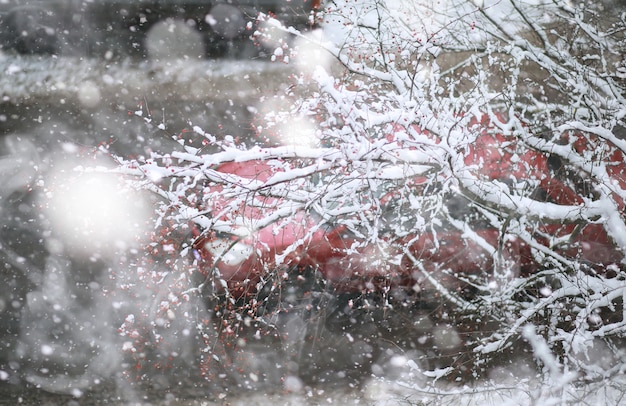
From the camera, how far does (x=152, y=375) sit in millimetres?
5172

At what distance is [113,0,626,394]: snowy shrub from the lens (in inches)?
124

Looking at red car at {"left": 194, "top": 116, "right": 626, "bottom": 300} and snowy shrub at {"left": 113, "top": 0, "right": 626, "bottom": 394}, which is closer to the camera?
snowy shrub at {"left": 113, "top": 0, "right": 626, "bottom": 394}

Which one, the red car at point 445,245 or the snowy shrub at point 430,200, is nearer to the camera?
the snowy shrub at point 430,200

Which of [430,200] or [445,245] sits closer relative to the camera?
[430,200]

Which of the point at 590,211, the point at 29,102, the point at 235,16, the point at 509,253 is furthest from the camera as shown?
the point at 235,16

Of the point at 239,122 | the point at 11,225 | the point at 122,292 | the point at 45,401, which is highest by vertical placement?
the point at 239,122

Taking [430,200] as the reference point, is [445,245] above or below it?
below

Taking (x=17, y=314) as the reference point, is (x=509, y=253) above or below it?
below

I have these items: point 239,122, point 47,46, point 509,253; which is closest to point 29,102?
point 47,46

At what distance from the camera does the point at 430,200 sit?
4469 millimetres

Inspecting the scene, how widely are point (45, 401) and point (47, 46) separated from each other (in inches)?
230

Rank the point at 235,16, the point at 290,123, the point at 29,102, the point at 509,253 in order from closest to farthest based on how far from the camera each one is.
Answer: the point at 290,123 → the point at 509,253 → the point at 29,102 → the point at 235,16

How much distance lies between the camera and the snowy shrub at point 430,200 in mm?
3141

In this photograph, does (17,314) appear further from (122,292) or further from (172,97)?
(172,97)
